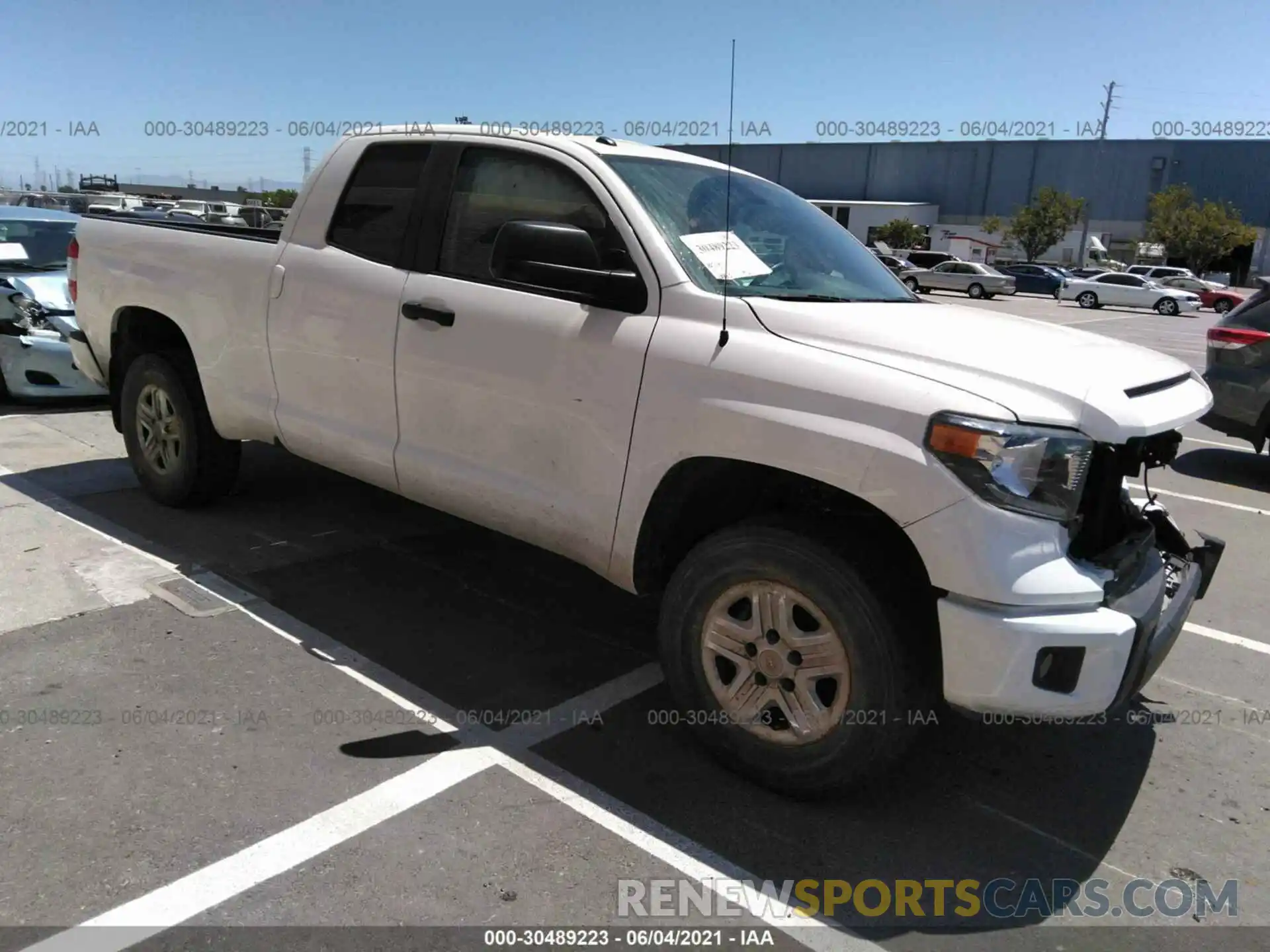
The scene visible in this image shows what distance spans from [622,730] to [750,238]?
6.17 feet

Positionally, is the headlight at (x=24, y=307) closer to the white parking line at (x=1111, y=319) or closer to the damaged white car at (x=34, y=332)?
the damaged white car at (x=34, y=332)

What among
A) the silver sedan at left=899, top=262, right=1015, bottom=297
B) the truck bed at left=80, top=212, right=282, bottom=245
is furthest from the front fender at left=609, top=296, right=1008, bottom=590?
the silver sedan at left=899, top=262, right=1015, bottom=297

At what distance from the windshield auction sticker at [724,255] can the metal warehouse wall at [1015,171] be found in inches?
2403

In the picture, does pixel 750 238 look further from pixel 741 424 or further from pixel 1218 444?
pixel 1218 444

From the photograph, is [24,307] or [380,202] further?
[24,307]

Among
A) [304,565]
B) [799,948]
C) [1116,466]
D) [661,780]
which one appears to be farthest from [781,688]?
[304,565]

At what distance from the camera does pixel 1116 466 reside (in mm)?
3062

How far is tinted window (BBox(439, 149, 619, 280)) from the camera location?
11.9 feet

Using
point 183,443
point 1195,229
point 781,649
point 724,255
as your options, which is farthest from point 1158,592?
point 1195,229

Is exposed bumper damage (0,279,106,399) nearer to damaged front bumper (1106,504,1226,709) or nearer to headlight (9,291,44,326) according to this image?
headlight (9,291,44,326)

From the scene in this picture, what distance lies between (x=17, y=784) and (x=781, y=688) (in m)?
2.34

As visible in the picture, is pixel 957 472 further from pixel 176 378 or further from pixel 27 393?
pixel 27 393

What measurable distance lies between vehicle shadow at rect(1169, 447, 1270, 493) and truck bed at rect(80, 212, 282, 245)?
7.27m

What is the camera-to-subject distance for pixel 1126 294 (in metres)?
37.6
